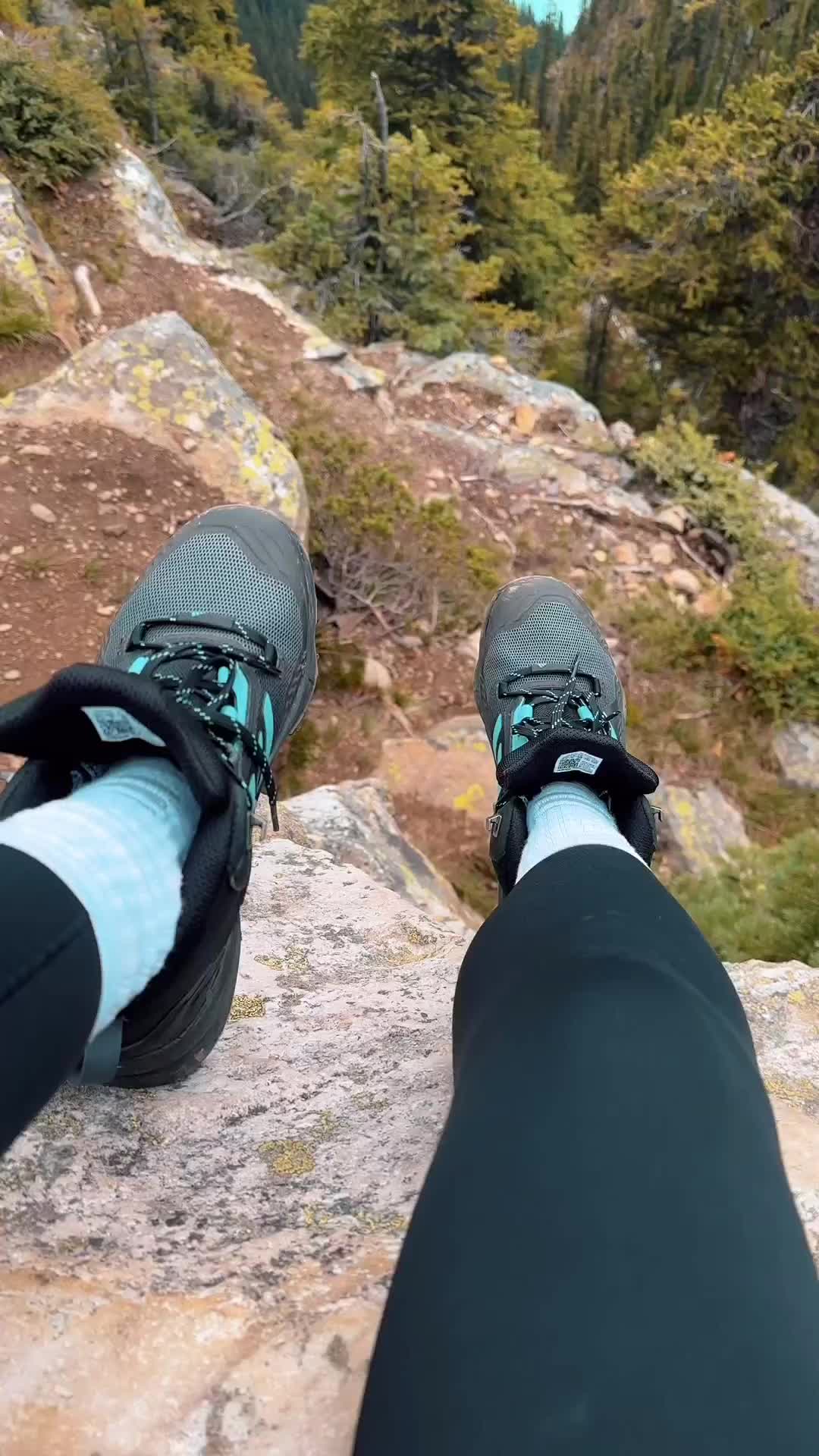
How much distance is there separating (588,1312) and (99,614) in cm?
371

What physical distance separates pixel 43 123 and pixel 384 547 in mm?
4985

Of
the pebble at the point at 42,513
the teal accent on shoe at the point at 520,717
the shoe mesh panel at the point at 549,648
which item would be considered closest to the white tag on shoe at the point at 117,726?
the teal accent on shoe at the point at 520,717

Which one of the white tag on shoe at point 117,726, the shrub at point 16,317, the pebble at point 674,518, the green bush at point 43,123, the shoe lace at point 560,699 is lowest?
the pebble at point 674,518

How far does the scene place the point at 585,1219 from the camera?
33.4 inches

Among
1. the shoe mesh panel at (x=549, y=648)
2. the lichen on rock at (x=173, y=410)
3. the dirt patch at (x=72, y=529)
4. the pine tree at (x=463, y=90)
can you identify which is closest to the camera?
the shoe mesh panel at (x=549, y=648)

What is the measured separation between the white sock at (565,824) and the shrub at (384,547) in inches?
126

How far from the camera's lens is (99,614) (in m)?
3.95

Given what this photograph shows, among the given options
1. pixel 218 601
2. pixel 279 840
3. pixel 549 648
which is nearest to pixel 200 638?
pixel 218 601

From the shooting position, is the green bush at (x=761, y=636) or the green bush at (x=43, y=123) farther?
the green bush at (x=43, y=123)

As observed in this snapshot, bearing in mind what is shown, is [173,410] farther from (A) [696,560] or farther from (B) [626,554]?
(A) [696,560]

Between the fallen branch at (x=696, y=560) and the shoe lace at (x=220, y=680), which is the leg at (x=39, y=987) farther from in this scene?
the fallen branch at (x=696, y=560)

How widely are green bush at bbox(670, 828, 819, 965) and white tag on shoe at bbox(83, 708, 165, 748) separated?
2306mm

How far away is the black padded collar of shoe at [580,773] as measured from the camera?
185 centimetres

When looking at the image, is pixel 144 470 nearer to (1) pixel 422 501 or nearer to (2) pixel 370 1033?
(1) pixel 422 501
